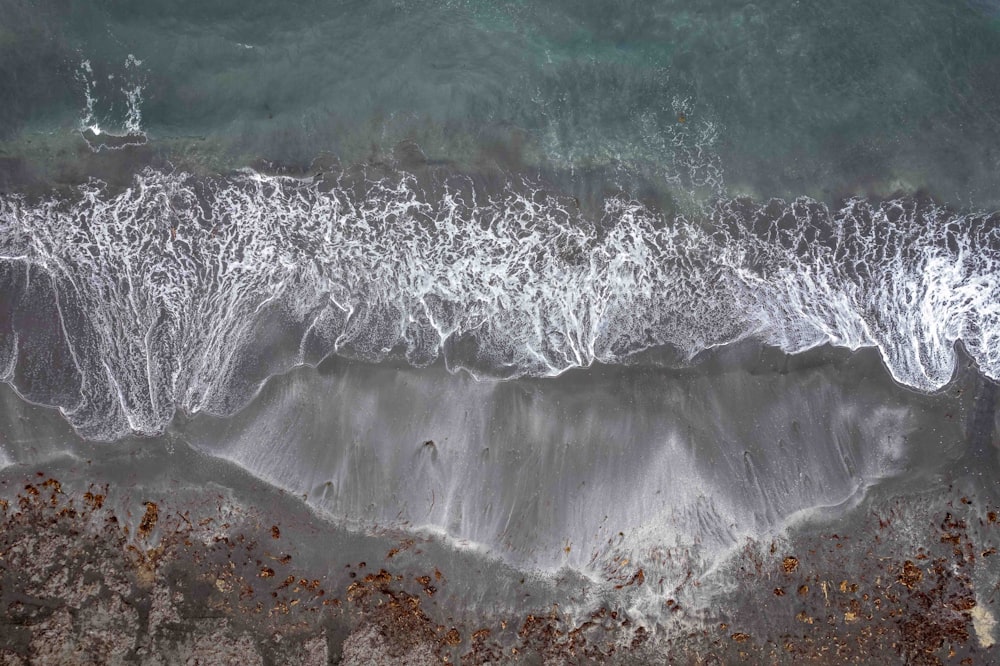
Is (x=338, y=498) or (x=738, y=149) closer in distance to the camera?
(x=338, y=498)

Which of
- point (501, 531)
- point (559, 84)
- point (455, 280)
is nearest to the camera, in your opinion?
point (501, 531)

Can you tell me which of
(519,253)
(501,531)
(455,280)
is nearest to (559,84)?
(519,253)

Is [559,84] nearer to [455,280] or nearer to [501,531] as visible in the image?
[455,280]

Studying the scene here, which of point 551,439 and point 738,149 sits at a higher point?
point 738,149

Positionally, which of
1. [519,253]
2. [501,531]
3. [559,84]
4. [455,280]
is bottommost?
[501,531]

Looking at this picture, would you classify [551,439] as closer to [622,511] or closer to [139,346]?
[622,511]

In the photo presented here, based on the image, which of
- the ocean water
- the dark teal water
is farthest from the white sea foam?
the dark teal water

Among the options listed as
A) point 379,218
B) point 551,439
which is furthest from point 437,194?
point 551,439

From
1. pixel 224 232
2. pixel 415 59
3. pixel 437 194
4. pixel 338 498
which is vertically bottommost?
pixel 338 498
